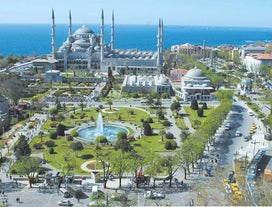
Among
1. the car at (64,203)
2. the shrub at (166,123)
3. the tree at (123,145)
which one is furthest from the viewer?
the shrub at (166,123)

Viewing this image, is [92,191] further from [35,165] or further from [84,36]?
[84,36]

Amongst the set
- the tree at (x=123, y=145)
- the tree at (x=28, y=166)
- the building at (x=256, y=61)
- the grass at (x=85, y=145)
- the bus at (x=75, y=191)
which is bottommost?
the grass at (x=85, y=145)

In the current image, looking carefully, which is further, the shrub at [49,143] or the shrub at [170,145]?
the shrub at [49,143]

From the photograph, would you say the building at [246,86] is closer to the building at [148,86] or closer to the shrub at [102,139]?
the building at [148,86]

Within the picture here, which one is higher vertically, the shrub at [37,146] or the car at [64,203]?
the shrub at [37,146]

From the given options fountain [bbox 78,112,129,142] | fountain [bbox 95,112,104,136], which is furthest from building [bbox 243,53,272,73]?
fountain [bbox 95,112,104,136]

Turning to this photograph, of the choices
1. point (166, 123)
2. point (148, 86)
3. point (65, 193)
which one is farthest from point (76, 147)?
point (148, 86)

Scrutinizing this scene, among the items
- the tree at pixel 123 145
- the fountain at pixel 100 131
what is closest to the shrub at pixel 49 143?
the fountain at pixel 100 131
